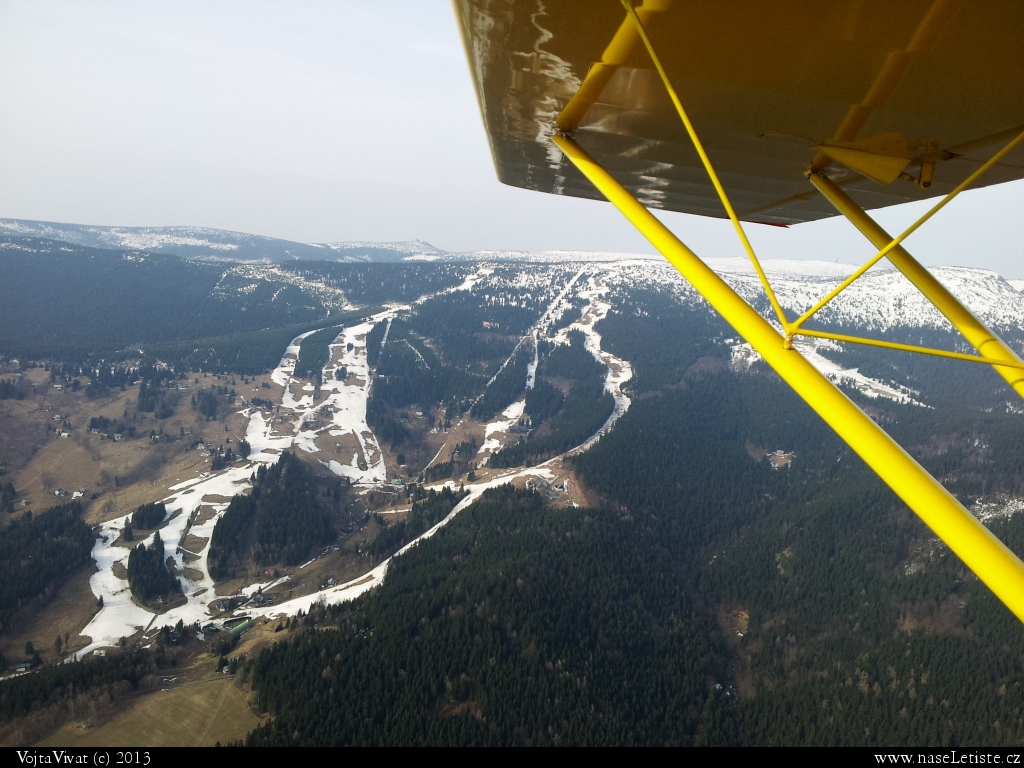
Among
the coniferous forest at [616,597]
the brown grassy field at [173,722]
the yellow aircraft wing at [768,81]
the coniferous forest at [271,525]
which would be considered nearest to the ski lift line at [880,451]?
the yellow aircraft wing at [768,81]

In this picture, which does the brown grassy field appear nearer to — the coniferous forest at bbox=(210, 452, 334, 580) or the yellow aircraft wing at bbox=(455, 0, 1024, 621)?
the coniferous forest at bbox=(210, 452, 334, 580)

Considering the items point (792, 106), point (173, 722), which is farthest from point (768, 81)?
point (173, 722)

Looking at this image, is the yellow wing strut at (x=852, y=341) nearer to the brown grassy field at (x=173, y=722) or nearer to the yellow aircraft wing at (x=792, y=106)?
the yellow aircraft wing at (x=792, y=106)

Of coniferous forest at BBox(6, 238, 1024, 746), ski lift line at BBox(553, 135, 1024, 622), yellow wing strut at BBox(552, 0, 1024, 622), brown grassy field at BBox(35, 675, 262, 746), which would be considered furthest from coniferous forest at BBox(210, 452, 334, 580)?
ski lift line at BBox(553, 135, 1024, 622)

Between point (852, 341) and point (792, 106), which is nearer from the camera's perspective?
point (852, 341)

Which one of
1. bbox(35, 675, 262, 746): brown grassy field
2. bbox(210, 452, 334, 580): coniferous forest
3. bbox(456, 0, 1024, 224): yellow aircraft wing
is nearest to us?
bbox(456, 0, 1024, 224): yellow aircraft wing

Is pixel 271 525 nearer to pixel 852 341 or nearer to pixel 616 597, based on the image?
pixel 616 597

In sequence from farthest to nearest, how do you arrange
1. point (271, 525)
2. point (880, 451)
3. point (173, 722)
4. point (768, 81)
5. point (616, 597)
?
point (271, 525) → point (616, 597) → point (173, 722) → point (768, 81) → point (880, 451)
